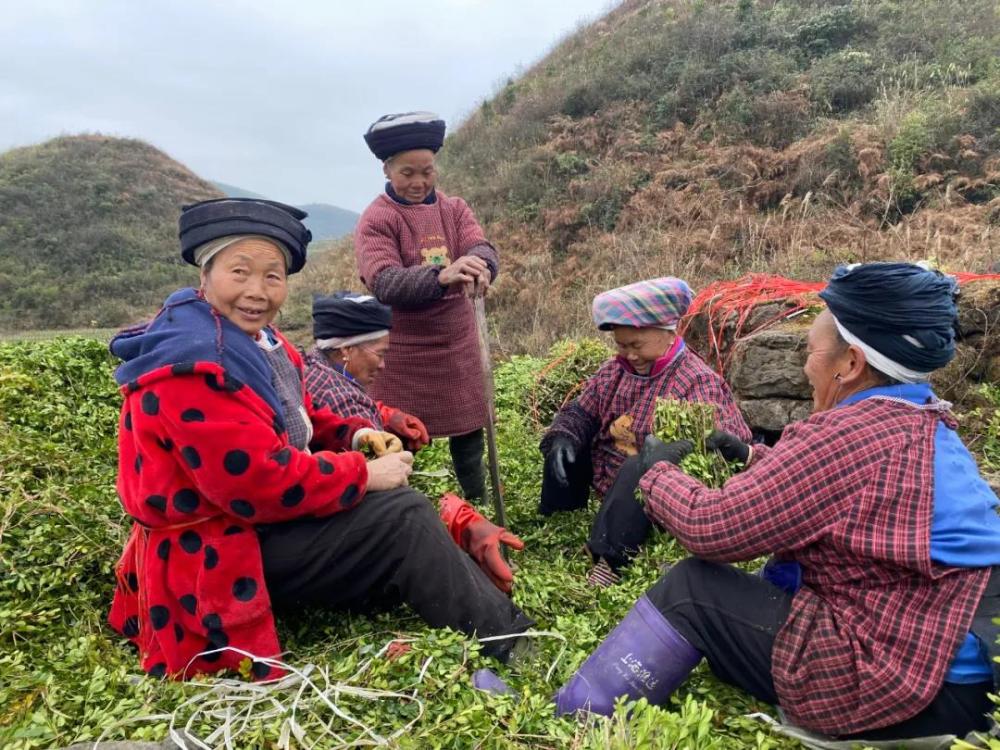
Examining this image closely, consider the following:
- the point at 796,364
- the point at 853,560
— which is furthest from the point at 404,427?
the point at 796,364

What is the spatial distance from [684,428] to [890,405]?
2.99 ft

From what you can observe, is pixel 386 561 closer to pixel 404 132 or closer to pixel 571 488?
pixel 571 488

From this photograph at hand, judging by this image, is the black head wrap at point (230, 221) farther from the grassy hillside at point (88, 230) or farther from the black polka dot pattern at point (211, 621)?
the grassy hillside at point (88, 230)

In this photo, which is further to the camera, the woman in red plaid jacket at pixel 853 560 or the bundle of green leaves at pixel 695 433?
the bundle of green leaves at pixel 695 433

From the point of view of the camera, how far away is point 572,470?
3617 millimetres

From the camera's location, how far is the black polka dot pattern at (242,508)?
1942 millimetres

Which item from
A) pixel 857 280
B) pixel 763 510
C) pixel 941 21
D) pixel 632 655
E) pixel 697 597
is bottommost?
pixel 632 655

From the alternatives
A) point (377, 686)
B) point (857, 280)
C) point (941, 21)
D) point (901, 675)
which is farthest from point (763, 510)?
point (941, 21)

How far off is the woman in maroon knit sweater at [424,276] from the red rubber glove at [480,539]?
1047 mm

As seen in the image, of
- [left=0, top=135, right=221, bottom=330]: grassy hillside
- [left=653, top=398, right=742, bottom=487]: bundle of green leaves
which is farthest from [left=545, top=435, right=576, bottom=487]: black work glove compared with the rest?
[left=0, top=135, right=221, bottom=330]: grassy hillside

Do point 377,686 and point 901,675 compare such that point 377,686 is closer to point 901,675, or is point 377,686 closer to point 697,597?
point 697,597

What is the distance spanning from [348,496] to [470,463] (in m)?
1.86

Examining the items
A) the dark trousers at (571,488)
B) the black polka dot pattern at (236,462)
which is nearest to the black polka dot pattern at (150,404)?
the black polka dot pattern at (236,462)

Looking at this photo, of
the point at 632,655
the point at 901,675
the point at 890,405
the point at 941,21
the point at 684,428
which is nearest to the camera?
the point at 901,675
